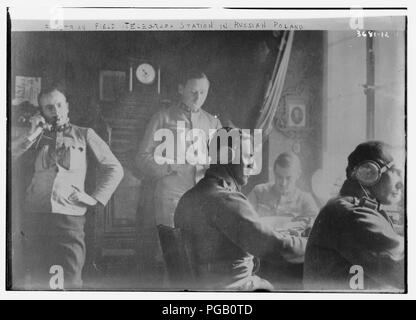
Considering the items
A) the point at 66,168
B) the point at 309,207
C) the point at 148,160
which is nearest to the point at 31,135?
the point at 66,168

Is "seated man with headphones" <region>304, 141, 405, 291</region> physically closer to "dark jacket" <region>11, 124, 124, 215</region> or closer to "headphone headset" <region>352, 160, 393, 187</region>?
"headphone headset" <region>352, 160, 393, 187</region>

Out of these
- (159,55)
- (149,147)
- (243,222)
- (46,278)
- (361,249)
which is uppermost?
(159,55)

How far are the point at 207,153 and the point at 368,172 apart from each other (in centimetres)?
70

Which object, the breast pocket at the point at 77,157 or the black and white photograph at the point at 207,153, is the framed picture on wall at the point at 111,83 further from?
the breast pocket at the point at 77,157

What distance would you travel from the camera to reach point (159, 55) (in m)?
1.91

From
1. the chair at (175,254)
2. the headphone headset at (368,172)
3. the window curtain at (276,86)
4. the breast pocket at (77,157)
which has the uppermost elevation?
the window curtain at (276,86)

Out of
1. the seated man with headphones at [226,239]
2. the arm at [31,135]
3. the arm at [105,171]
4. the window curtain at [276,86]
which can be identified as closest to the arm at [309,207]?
the seated man with headphones at [226,239]

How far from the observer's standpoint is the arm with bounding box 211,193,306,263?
1.90m

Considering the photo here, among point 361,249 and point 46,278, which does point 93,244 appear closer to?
point 46,278

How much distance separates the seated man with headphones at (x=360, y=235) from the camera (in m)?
1.89

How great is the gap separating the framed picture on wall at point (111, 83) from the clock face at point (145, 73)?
7 cm

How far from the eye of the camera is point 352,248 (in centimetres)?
189

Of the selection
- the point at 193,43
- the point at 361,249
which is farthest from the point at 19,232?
the point at 361,249

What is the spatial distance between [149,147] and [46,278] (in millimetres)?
725
